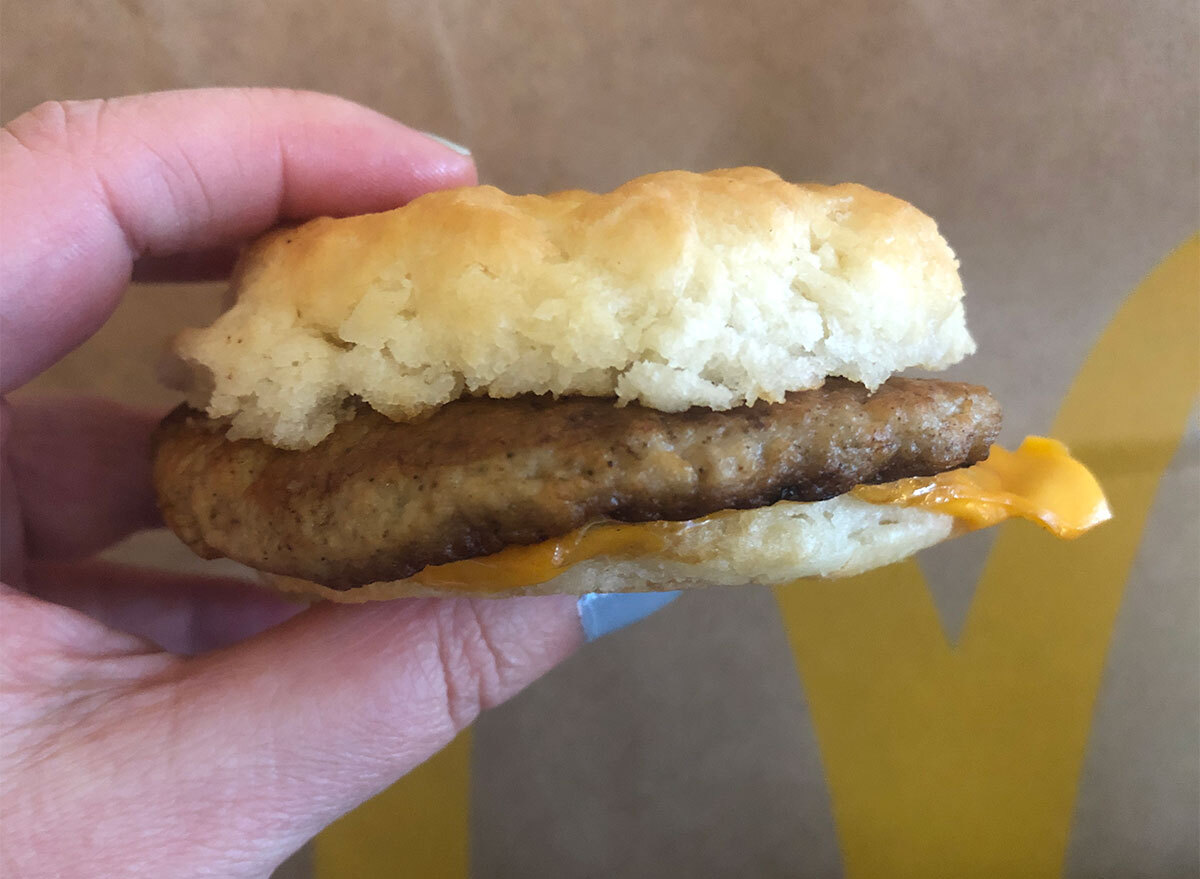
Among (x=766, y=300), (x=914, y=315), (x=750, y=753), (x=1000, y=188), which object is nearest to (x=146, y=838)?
(x=766, y=300)

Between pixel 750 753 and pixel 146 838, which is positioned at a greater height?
pixel 750 753

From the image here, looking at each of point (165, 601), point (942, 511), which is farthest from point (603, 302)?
point (165, 601)

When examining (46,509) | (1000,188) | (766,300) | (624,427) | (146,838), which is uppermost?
(1000,188)

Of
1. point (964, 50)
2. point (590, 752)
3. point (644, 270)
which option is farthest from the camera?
point (590, 752)

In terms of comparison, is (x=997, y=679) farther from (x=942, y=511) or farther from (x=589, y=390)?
(x=589, y=390)

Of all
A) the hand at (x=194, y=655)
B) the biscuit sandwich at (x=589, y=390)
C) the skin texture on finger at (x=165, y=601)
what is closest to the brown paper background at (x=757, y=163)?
the skin texture on finger at (x=165, y=601)

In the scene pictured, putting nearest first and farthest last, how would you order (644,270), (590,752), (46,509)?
(644,270) < (46,509) < (590,752)

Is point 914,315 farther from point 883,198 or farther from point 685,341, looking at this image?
point 685,341
